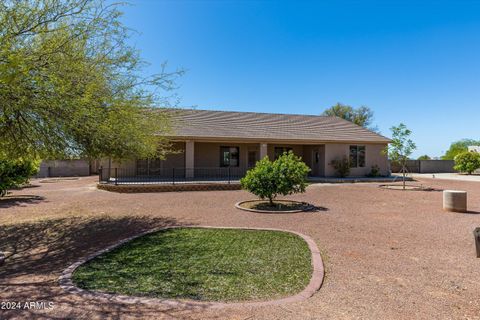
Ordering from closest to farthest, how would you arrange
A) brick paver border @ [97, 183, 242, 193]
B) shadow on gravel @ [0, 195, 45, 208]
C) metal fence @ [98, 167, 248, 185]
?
shadow on gravel @ [0, 195, 45, 208]
brick paver border @ [97, 183, 242, 193]
metal fence @ [98, 167, 248, 185]

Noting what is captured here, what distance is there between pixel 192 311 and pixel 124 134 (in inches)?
193

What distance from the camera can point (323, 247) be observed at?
20.1ft

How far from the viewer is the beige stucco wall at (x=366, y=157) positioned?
2217 centimetres

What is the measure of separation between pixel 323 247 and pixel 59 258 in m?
5.33

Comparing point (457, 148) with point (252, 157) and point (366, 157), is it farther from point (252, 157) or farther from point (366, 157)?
point (252, 157)

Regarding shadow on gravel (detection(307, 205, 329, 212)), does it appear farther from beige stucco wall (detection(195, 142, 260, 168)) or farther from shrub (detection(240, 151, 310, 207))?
beige stucco wall (detection(195, 142, 260, 168))

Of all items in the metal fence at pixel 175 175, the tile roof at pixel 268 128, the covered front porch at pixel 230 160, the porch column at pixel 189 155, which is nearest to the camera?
the metal fence at pixel 175 175

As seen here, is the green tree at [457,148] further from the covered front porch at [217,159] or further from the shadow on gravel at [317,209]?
the shadow on gravel at [317,209]

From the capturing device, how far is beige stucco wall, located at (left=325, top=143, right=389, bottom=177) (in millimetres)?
22172

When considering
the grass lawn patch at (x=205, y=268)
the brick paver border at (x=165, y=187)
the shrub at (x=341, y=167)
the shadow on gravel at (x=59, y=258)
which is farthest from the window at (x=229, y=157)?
the grass lawn patch at (x=205, y=268)

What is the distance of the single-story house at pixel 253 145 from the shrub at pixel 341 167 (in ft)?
1.10

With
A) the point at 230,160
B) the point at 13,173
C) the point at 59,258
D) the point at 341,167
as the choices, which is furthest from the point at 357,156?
the point at 13,173

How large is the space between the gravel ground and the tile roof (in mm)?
7899

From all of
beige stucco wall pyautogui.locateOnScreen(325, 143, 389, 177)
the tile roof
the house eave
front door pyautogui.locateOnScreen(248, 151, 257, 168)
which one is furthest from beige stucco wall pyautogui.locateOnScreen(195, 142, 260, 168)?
beige stucco wall pyautogui.locateOnScreen(325, 143, 389, 177)
